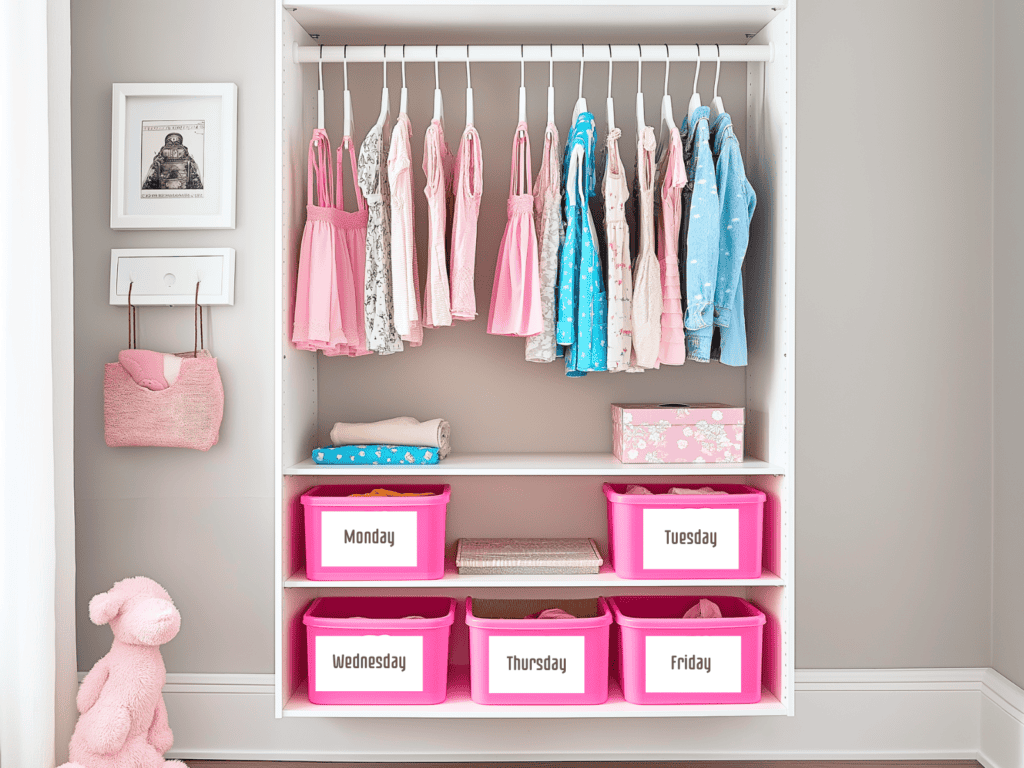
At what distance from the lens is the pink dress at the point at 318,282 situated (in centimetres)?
195

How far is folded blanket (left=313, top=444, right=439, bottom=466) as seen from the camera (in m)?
2.02

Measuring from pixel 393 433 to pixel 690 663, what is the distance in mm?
1027

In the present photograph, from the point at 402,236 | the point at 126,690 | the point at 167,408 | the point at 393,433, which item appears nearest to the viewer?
the point at 126,690

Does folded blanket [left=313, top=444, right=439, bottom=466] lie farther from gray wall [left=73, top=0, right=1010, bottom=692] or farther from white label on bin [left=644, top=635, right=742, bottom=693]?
white label on bin [left=644, top=635, right=742, bottom=693]

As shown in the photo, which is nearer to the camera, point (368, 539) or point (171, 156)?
point (368, 539)

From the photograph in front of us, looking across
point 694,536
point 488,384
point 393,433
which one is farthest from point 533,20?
point 694,536

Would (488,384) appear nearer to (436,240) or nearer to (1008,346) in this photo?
(436,240)

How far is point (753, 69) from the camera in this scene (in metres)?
2.26

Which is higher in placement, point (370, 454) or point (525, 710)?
point (370, 454)

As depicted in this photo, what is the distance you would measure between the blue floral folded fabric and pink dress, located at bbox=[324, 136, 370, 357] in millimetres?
282

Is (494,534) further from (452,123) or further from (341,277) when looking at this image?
(452,123)

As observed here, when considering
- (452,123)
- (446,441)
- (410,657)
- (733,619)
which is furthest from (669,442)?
(452,123)

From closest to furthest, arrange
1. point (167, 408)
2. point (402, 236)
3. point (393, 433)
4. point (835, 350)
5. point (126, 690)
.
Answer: point (126, 690), point (402, 236), point (393, 433), point (167, 408), point (835, 350)

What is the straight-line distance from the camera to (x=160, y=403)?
217 centimetres
